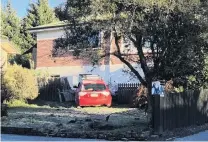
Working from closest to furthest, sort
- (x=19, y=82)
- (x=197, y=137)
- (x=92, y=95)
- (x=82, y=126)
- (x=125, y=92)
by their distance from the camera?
(x=197, y=137), (x=82, y=126), (x=92, y=95), (x=19, y=82), (x=125, y=92)

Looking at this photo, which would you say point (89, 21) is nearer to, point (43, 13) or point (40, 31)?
point (40, 31)

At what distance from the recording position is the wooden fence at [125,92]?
2849cm

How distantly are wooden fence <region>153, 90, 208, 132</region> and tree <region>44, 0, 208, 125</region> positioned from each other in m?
0.95

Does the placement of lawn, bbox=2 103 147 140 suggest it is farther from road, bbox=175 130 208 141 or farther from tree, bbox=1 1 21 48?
tree, bbox=1 1 21 48

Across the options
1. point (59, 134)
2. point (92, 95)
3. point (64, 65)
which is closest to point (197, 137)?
point (59, 134)

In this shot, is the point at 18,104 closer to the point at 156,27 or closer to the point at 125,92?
the point at 125,92

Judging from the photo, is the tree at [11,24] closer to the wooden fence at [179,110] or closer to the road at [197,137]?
the wooden fence at [179,110]

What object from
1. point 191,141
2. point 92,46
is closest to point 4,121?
point 92,46

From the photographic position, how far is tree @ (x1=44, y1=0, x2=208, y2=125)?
12688mm

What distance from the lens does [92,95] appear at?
83.5 feet

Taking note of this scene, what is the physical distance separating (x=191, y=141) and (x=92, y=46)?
13.1 ft

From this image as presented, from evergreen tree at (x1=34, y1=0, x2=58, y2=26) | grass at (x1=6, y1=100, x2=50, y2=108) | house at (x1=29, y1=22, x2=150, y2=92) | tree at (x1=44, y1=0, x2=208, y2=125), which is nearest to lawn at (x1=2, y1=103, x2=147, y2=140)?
tree at (x1=44, y1=0, x2=208, y2=125)

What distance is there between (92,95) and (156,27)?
1287 cm

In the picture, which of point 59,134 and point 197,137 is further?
point 59,134
